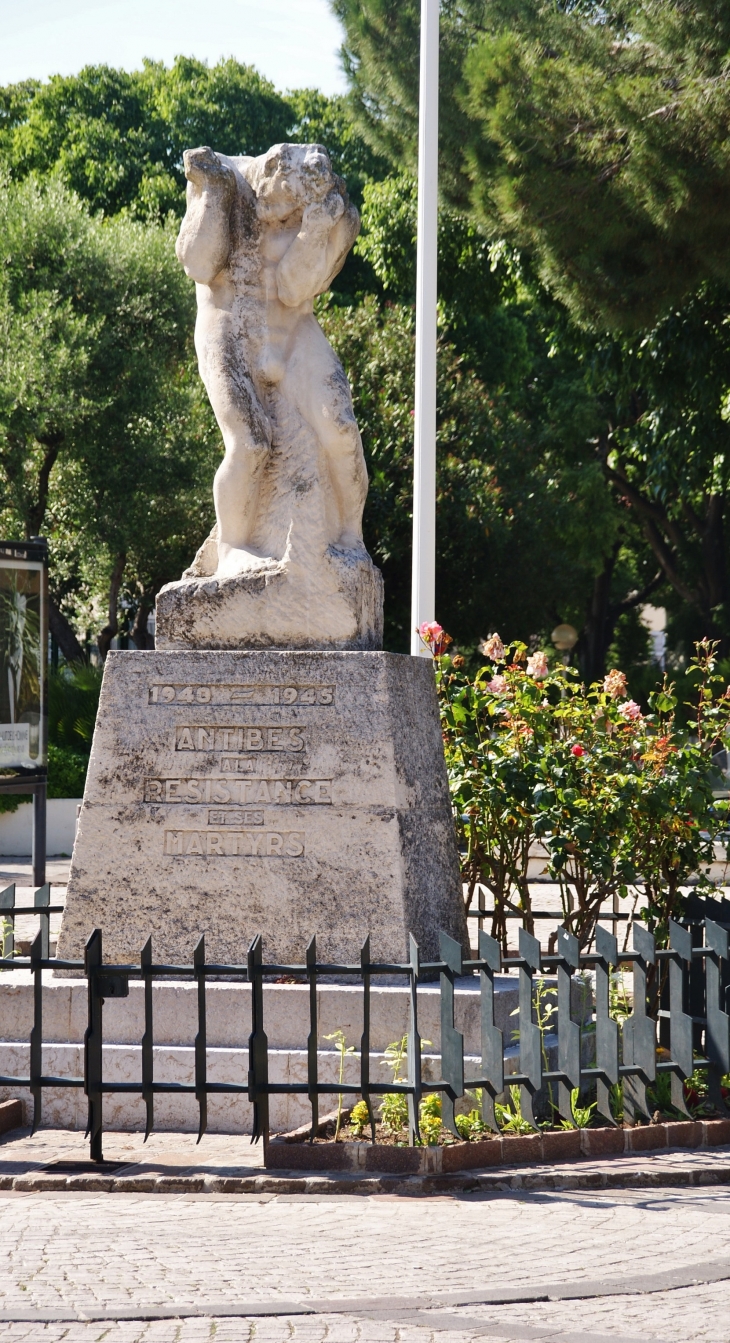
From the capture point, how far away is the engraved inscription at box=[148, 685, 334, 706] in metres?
6.50

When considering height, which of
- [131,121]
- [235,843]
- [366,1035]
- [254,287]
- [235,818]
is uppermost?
[131,121]

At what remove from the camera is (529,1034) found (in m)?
5.66

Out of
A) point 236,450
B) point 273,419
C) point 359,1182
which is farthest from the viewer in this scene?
point 273,419

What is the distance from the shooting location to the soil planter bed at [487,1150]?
533 cm

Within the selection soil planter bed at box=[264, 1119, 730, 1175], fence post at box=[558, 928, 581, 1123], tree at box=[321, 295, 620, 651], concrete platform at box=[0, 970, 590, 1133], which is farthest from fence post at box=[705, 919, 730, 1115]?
tree at box=[321, 295, 620, 651]

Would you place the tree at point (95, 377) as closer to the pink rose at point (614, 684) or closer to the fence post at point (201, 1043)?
the pink rose at point (614, 684)

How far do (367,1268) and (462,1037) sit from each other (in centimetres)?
121

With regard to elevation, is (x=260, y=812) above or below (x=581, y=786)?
below

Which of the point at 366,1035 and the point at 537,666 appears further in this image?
the point at 537,666

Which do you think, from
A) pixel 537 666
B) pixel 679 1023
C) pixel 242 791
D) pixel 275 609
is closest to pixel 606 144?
pixel 537 666

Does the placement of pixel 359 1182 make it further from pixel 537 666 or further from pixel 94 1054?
pixel 537 666

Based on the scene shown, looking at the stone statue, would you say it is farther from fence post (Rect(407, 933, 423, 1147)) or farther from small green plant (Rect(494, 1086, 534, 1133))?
small green plant (Rect(494, 1086, 534, 1133))

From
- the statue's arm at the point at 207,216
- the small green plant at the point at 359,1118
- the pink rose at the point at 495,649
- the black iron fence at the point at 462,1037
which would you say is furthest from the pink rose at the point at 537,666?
the small green plant at the point at 359,1118

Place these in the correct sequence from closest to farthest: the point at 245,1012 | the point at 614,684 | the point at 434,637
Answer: the point at 245,1012
the point at 614,684
the point at 434,637
